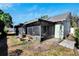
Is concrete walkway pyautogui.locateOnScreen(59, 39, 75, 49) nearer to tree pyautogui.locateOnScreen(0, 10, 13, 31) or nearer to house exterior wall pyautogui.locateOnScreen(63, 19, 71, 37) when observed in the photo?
house exterior wall pyautogui.locateOnScreen(63, 19, 71, 37)

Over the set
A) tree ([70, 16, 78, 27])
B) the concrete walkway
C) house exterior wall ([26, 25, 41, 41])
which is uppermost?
tree ([70, 16, 78, 27])

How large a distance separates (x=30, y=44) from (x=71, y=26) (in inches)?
23.1

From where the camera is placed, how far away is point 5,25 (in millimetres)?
15578

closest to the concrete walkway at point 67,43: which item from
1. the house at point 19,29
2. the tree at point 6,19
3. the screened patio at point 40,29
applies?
the screened patio at point 40,29

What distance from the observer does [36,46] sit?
614 inches

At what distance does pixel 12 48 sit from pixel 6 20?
374 mm

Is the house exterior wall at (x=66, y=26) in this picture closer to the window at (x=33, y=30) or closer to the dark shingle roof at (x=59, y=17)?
the dark shingle roof at (x=59, y=17)

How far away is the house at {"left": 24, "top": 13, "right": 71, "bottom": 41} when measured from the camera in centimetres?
1556

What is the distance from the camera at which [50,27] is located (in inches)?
Answer: 613

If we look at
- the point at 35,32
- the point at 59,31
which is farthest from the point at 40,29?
the point at 59,31

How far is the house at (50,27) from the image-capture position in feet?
51.1

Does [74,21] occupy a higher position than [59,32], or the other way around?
[74,21]

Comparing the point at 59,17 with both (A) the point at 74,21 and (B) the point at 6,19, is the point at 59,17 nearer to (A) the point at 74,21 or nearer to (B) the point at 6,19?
(A) the point at 74,21

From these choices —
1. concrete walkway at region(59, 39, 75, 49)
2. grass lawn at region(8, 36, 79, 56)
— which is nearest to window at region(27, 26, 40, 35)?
grass lawn at region(8, 36, 79, 56)
